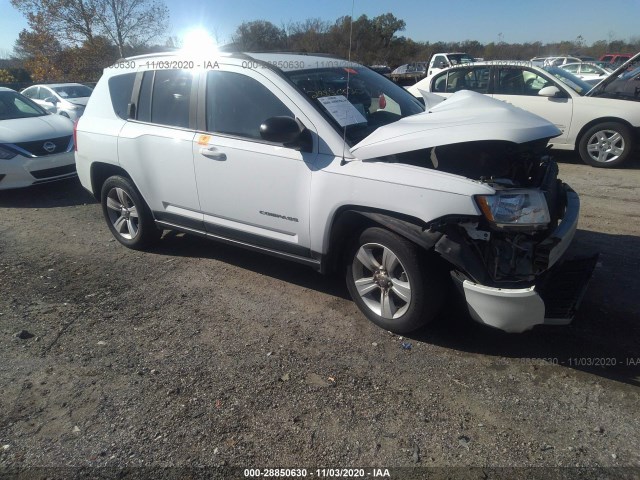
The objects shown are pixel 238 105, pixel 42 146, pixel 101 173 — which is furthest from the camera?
pixel 42 146

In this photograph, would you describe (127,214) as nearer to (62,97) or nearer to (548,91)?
(548,91)

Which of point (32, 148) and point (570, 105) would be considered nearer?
point (32, 148)

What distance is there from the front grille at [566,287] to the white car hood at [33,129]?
754 centimetres

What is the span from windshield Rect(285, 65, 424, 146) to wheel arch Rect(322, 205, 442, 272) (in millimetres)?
535

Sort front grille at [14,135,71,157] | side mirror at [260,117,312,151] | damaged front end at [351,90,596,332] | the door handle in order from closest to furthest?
damaged front end at [351,90,596,332] < side mirror at [260,117,312,151] < the door handle < front grille at [14,135,71,157]

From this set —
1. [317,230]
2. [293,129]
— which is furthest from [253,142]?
[317,230]

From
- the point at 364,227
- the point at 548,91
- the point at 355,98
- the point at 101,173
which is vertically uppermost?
the point at 355,98

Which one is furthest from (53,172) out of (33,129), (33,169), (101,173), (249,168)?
(249,168)

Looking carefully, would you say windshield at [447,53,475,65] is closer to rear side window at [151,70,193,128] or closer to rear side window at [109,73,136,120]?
rear side window at [109,73,136,120]

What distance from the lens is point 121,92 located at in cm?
498

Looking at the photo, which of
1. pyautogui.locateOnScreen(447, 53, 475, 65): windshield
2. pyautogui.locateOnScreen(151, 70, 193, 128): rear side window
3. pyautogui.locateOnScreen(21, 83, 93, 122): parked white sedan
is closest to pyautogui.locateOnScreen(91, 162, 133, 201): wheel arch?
pyautogui.locateOnScreen(151, 70, 193, 128): rear side window

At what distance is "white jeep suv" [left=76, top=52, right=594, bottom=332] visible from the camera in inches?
119

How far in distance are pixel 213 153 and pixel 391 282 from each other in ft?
5.90

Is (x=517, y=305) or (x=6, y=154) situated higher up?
(x=517, y=305)
